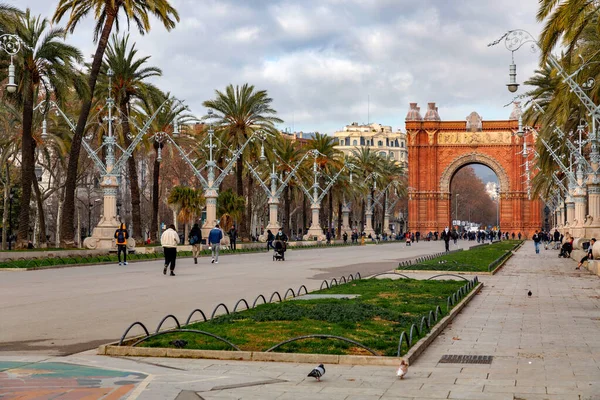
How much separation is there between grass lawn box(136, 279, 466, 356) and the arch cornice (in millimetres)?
89970

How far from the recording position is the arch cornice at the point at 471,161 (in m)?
104

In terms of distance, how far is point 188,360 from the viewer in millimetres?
8844

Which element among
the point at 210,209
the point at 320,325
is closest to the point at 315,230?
the point at 210,209

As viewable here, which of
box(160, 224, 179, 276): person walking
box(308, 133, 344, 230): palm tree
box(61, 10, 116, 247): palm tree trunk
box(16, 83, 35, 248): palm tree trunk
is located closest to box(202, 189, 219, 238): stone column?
box(61, 10, 116, 247): palm tree trunk

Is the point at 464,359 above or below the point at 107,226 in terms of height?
below

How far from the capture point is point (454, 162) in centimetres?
10494

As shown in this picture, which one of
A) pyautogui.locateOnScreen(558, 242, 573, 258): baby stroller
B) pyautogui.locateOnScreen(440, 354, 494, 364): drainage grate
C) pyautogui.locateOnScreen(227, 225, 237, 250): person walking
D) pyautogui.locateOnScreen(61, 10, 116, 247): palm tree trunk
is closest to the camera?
pyautogui.locateOnScreen(440, 354, 494, 364): drainage grate

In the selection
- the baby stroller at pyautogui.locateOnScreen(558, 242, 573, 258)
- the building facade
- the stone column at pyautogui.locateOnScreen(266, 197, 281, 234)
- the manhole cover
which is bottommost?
the manhole cover

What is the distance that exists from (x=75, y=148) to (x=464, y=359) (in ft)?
90.0

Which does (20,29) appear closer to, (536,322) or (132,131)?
(132,131)

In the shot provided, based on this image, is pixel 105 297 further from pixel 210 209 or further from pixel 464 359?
pixel 210 209

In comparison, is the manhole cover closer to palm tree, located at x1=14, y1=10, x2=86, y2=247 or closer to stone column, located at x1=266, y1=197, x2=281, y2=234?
palm tree, located at x1=14, y1=10, x2=86, y2=247

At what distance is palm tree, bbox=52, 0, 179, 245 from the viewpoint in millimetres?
34031

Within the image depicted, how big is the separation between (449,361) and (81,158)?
158 feet
